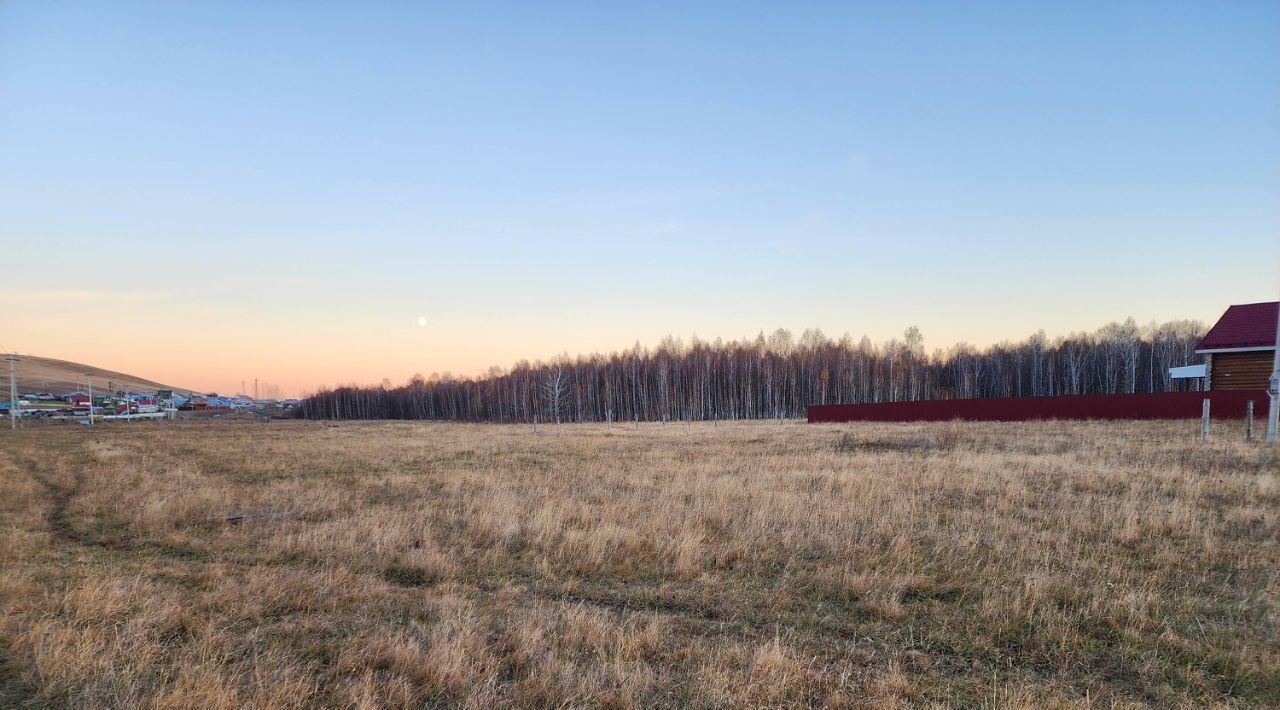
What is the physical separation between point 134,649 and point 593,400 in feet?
280

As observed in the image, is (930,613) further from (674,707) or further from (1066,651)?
(674,707)

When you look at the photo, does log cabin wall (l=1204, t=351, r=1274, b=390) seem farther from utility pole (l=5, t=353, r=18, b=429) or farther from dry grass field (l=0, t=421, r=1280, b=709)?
utility pole (l=5, t=353, r=18, b=429)

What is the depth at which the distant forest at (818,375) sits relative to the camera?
2906 inches

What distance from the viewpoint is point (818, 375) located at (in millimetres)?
76625

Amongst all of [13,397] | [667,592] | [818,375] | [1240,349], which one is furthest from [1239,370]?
[13,397]

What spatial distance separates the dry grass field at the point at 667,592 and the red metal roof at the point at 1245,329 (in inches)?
688

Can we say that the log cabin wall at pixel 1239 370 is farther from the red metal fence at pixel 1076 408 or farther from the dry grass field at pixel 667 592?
the dry grass field at pixel 667 592

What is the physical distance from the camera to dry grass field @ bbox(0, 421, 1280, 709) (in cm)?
439

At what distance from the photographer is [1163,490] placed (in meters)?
11.1

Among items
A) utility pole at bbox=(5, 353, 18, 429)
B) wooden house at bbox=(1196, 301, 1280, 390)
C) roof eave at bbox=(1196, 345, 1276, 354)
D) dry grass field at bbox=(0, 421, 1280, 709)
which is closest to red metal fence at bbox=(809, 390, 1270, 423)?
wooden house at bbox=(1196, 301, 1280, 390)

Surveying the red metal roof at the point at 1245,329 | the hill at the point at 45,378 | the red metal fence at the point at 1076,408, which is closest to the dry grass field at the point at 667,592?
the red metal fence at the point at 1076,408

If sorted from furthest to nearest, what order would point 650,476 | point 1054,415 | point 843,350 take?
point 843,350, point 1054,415, point 650,476

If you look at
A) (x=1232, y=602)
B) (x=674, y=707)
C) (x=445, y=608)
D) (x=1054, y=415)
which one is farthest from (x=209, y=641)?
(x=1054, y=415)

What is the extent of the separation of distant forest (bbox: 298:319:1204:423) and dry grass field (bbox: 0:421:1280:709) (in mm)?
50027
